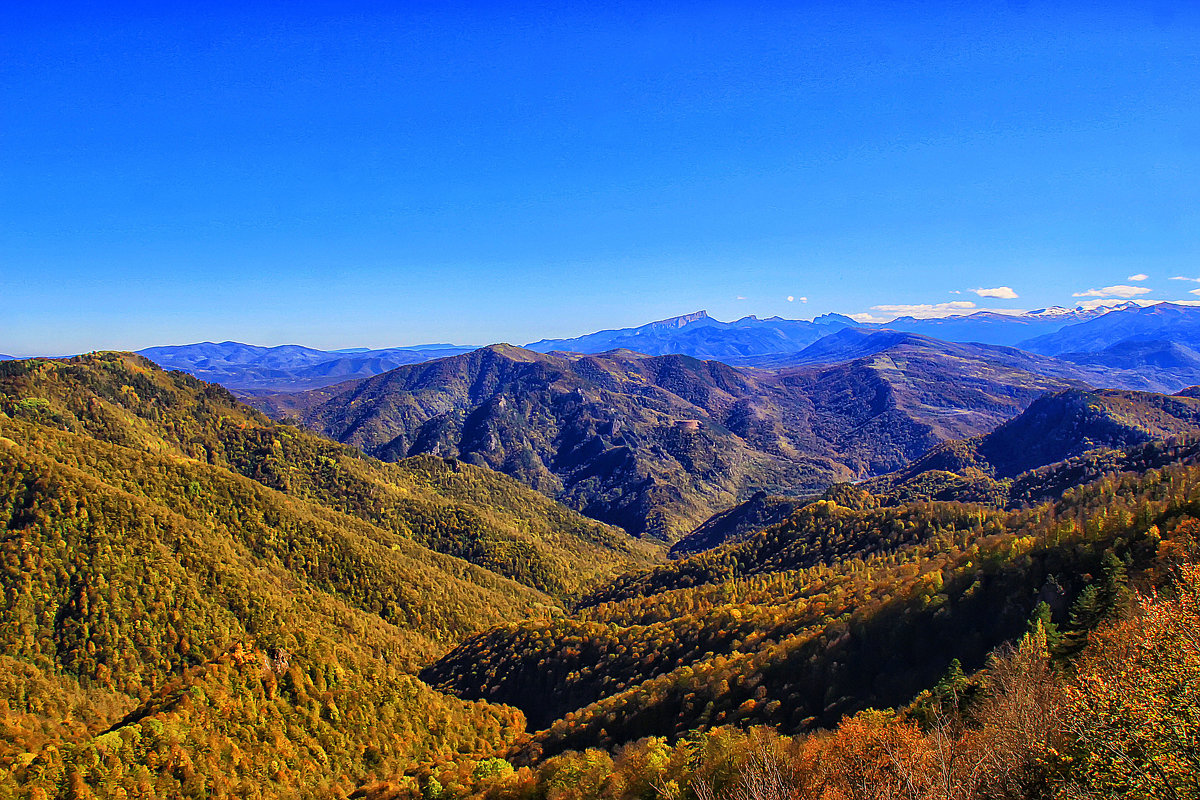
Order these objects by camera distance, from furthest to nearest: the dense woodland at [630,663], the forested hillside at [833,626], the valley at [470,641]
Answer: the forested hillside at [833,626] → the valley at [470,641] → the dense woodland at [630,663]

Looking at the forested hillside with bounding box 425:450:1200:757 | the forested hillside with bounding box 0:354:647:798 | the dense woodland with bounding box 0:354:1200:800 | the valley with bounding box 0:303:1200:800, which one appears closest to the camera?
the dense woodland with bounding box 0:354:1200:800

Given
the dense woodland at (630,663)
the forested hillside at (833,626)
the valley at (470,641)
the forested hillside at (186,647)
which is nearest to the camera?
the dense woodland at (630,663)

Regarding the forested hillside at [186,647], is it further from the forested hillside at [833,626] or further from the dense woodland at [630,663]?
the forested hillside at [833,626]

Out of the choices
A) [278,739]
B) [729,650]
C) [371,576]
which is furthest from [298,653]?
[371,576]

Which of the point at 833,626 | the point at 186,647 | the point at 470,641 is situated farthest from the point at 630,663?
the point at 186,647

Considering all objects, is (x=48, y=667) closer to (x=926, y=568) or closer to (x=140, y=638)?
(x=140, y=638)

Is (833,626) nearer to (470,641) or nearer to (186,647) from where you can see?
(470,641)

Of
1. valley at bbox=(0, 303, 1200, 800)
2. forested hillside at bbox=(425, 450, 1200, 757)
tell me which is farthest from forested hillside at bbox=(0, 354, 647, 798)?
forested hillside at bbox=(425, 450, 1200, 757)

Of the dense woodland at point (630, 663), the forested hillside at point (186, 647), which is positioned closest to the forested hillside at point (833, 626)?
the dense woodland at point (630, 663)

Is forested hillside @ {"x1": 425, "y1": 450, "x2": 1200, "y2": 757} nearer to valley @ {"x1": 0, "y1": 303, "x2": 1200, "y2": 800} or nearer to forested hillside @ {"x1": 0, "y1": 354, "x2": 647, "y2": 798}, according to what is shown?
valley @ {"x1": 0, "y1": 303, "x2": 1200, "y2": 800}

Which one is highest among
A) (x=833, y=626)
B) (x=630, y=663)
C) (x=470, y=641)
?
(x=833, y=626)
